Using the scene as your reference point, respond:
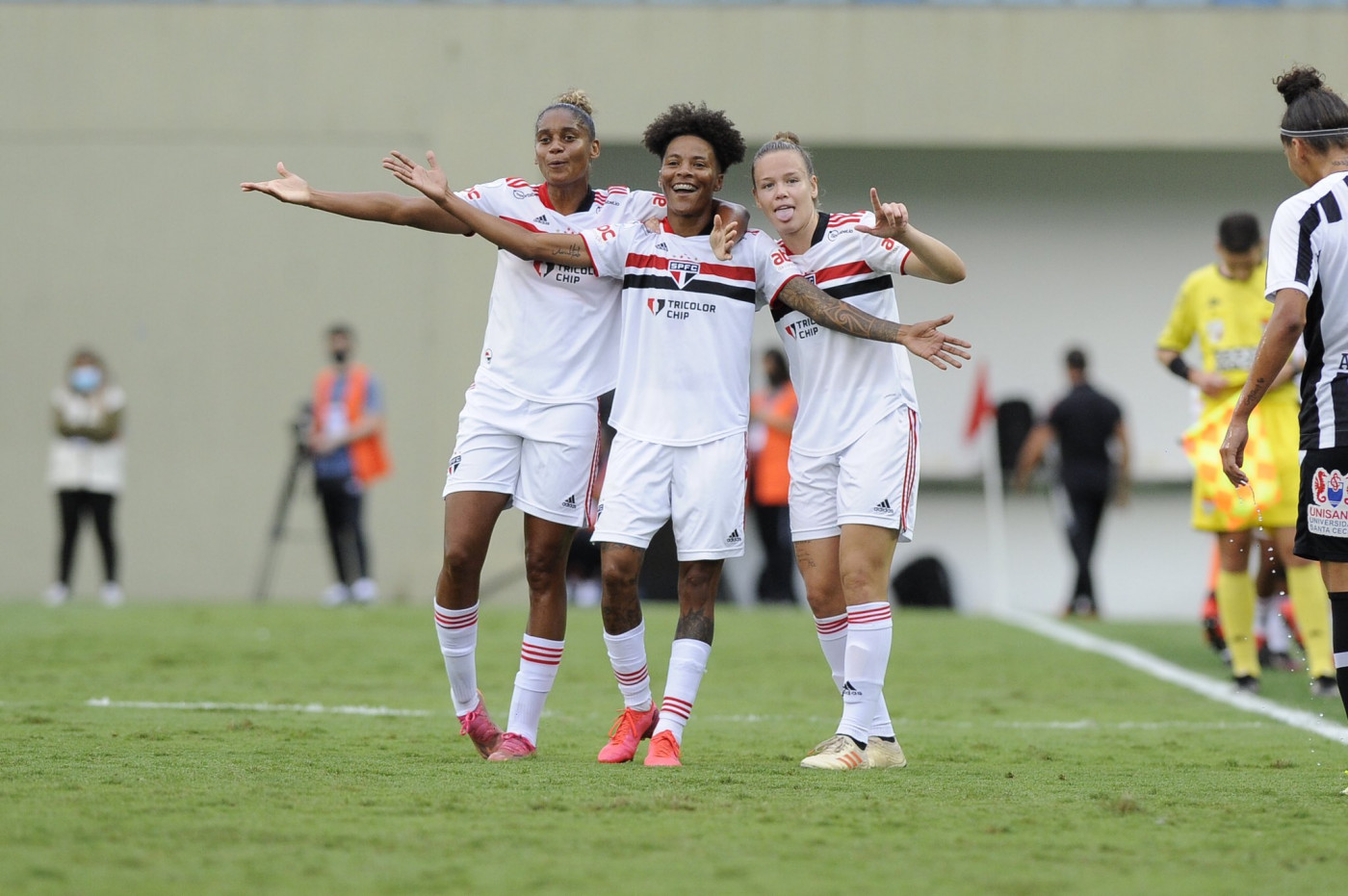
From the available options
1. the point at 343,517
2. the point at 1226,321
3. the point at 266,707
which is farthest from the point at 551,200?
the point at 343,517

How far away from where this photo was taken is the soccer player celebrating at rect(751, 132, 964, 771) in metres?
5.61

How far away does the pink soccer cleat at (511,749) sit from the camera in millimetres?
5633

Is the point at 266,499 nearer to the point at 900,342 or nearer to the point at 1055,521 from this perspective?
the point at 1055,521

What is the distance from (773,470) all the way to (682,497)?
10540 mm

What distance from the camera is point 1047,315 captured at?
1994 centimetres

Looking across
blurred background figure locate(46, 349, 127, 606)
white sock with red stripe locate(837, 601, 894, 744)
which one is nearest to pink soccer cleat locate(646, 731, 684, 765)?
white sock with red stripe locate(837, 601, 894, 744)

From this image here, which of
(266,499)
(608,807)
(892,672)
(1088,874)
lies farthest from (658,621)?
(1088,874)

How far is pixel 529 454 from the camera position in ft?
19.2

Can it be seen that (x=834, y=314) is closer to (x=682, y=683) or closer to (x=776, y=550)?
(x=682, y=683)

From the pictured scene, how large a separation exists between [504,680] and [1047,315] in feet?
41.1

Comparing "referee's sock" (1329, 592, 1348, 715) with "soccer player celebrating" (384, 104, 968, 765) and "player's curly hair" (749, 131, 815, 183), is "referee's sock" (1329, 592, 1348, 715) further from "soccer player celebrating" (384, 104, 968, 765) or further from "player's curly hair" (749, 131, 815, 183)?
"player's curly hair" (749, 131, 815, 183)

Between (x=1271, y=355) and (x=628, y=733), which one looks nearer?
(x=1271, y=355)

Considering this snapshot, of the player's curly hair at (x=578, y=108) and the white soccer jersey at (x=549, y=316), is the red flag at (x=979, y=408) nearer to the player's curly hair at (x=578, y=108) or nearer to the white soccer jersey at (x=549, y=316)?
the player's curly hair at (x=578, y=108)

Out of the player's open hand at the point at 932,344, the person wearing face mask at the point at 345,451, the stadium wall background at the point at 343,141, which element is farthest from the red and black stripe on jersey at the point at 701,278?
the stadium wall background at the point at 343,141
